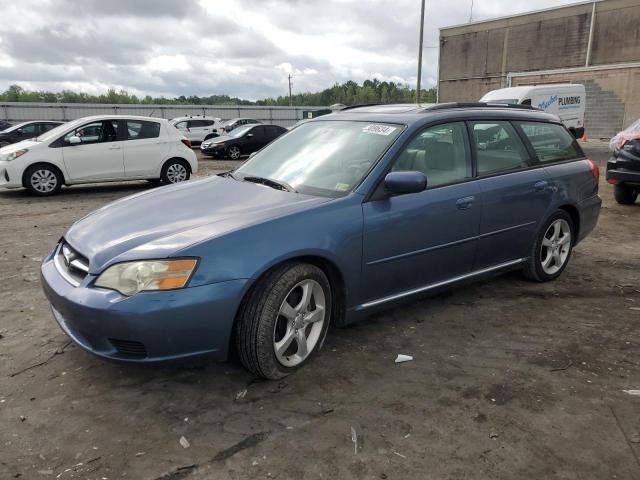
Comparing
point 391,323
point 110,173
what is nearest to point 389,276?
point 391,323

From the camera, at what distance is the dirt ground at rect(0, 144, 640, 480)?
2322 millimetres

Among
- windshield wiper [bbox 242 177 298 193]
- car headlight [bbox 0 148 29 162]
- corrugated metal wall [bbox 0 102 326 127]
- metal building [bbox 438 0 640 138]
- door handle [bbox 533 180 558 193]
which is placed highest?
metal building [bbox 438 0 640 138]

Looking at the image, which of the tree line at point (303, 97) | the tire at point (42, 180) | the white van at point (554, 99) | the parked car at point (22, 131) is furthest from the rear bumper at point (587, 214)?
the tree line at point (303, 97)

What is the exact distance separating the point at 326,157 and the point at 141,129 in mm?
8013

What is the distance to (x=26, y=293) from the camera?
444cm

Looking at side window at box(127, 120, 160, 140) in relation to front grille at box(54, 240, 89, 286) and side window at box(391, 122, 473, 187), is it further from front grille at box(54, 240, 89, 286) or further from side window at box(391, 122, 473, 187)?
side window at box(391, 122, 473, 187)

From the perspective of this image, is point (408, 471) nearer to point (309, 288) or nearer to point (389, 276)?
point (309, 288)

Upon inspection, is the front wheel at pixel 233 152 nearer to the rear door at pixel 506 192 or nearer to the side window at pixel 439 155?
the rear door at pixel 506 192

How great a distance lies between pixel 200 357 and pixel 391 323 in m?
1.63

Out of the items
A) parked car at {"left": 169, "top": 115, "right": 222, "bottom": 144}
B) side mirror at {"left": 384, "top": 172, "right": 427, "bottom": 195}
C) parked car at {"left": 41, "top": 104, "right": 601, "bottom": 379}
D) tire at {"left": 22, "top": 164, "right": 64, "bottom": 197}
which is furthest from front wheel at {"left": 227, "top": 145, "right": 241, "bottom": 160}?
side mirror at {"left": 384, "top": 172, "right": 427, "bottom": 195}

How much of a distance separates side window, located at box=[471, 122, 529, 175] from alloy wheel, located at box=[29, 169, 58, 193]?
8721 mm

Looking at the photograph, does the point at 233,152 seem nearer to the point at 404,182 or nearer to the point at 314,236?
the point at 404,182

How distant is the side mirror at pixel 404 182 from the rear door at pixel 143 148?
27.3 feet

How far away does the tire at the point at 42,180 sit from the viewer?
971 centimetres
